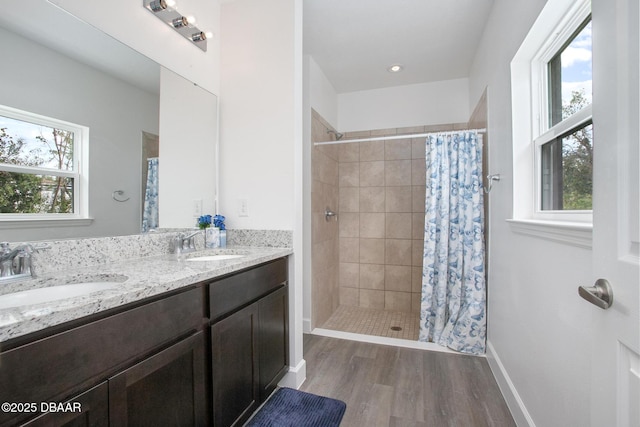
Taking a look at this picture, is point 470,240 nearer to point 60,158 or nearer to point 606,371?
point 606,371

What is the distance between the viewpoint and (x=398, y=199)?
126 inches

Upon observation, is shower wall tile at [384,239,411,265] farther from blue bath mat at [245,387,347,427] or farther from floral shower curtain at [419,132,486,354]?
blue bath mat at [245,387,347,427]

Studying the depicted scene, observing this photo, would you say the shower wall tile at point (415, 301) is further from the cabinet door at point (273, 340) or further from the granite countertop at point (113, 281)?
the granite countertop at point (113, 281)

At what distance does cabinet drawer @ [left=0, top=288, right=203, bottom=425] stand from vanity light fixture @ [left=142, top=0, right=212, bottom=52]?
149 centimetres

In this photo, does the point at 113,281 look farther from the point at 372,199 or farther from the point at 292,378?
the point at 372,199

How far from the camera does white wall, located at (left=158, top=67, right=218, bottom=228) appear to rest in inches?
62.1

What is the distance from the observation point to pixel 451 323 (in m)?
2.34

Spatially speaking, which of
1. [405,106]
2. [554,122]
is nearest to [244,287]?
[554,122]

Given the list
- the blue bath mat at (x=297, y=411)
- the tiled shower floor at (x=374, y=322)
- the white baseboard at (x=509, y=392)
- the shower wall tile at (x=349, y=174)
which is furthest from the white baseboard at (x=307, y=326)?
the shower wall tile at (x=349, y=174)

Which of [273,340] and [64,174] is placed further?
[273,340]

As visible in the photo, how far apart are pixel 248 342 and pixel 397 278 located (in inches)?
87.8

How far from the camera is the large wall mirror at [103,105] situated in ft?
3.34

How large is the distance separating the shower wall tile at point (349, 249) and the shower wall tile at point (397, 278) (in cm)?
37

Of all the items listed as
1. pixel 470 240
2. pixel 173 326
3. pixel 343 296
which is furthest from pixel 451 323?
pixel 173 326
